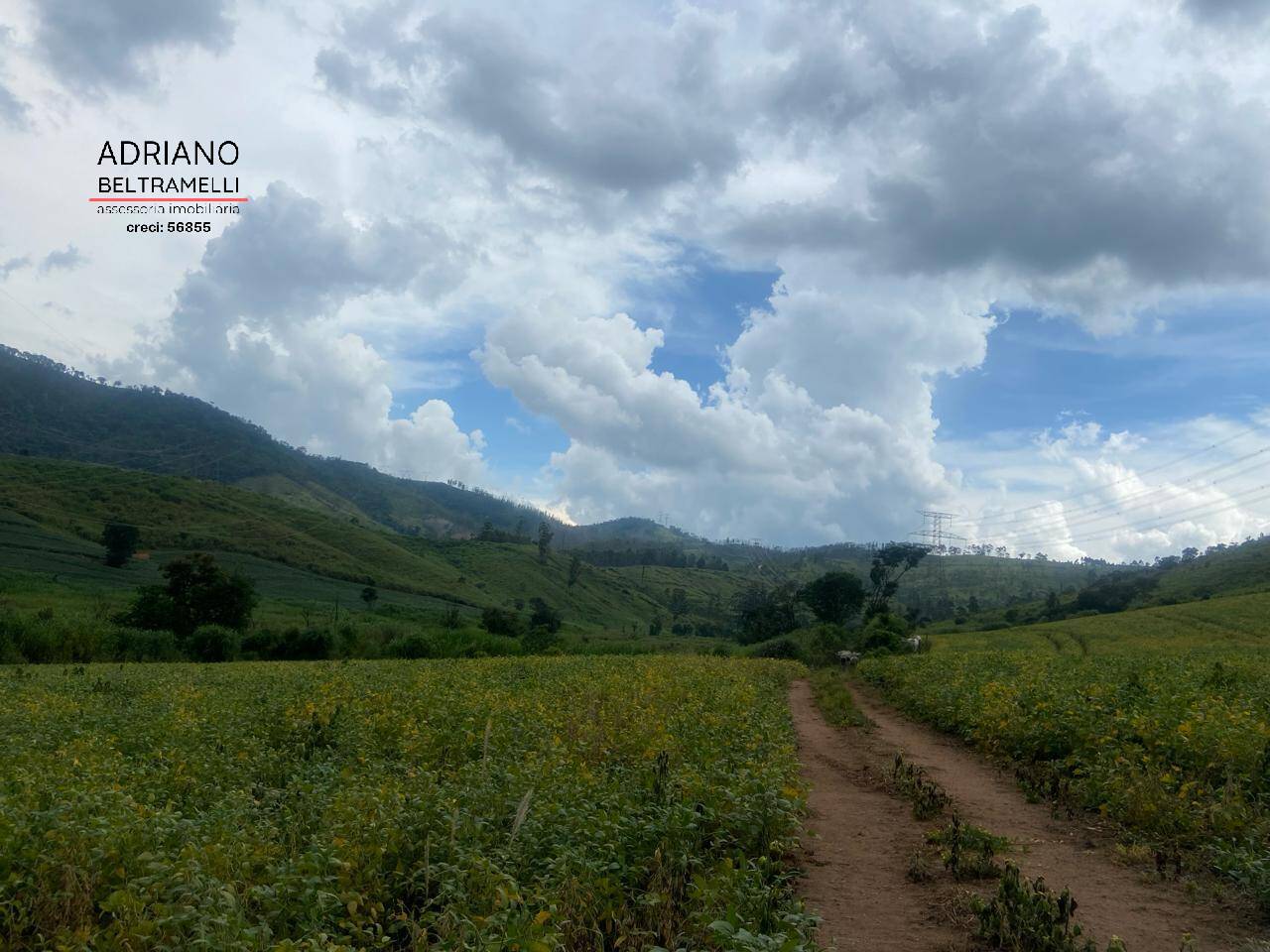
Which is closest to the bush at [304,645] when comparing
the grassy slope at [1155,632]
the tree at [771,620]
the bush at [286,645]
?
the bush at [286,645]

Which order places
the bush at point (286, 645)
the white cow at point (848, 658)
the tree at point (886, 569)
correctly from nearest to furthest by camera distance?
the white cow at point (848, 658) < the bush at point (286, 645) < the tree at point (886, 569)

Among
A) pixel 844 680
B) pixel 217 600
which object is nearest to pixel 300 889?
pixel 844 680

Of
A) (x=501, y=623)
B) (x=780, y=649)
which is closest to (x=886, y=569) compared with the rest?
(x=780, y=649)

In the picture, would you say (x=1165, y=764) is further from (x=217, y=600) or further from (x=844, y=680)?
(x=217, y=600)

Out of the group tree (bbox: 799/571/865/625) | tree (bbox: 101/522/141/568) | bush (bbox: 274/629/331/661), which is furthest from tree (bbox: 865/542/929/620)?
tree (bbox: 101/522/141/568)

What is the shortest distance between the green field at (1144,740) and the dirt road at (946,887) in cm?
54

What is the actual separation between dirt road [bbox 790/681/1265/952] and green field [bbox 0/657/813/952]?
0.79 m

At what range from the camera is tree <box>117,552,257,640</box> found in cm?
5619

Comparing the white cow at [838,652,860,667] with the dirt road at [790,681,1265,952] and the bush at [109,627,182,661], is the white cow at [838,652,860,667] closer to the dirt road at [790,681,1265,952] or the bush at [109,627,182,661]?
the dirt road at [790,681,1265,952]

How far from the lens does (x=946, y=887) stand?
7.50m

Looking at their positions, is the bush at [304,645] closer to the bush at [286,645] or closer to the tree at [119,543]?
the bush at [286,645]

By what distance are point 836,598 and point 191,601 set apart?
6183cm

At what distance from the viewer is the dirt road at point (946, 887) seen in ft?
21.0

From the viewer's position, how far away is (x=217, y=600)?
194 feet
